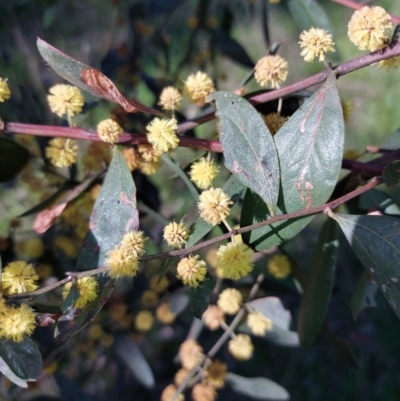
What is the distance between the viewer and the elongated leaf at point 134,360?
5.12 feet

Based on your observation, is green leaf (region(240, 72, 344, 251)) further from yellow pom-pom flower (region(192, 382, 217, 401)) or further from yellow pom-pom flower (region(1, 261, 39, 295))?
Result: yellow pom-pom flower (region(192, 382, 217, 401))

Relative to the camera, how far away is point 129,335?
5.35 ft

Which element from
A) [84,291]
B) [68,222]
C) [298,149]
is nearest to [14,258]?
[68,222]

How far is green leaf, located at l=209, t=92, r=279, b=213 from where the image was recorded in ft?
2.86

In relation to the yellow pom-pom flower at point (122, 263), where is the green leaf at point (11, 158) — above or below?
above

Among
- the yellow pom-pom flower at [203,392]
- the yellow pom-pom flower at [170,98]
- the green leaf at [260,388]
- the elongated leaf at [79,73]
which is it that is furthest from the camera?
the green leaf at [260,388]

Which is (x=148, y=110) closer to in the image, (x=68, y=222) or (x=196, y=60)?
(x=68, y=222)

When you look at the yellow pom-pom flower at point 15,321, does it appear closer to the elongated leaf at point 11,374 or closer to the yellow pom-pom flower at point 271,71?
the elongated leaf at point 11,374

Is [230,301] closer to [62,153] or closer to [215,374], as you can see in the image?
[215,374]

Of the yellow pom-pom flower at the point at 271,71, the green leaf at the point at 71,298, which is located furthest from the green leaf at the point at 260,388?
the yellow pom-pom flower at the point at 271,71

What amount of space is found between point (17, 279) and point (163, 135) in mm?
346

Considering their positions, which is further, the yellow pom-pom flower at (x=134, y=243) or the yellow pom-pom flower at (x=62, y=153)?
the yellow pom-pom flower at (x=62, y=153)

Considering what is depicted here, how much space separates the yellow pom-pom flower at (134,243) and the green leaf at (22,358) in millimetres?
234

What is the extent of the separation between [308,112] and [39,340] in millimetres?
915
